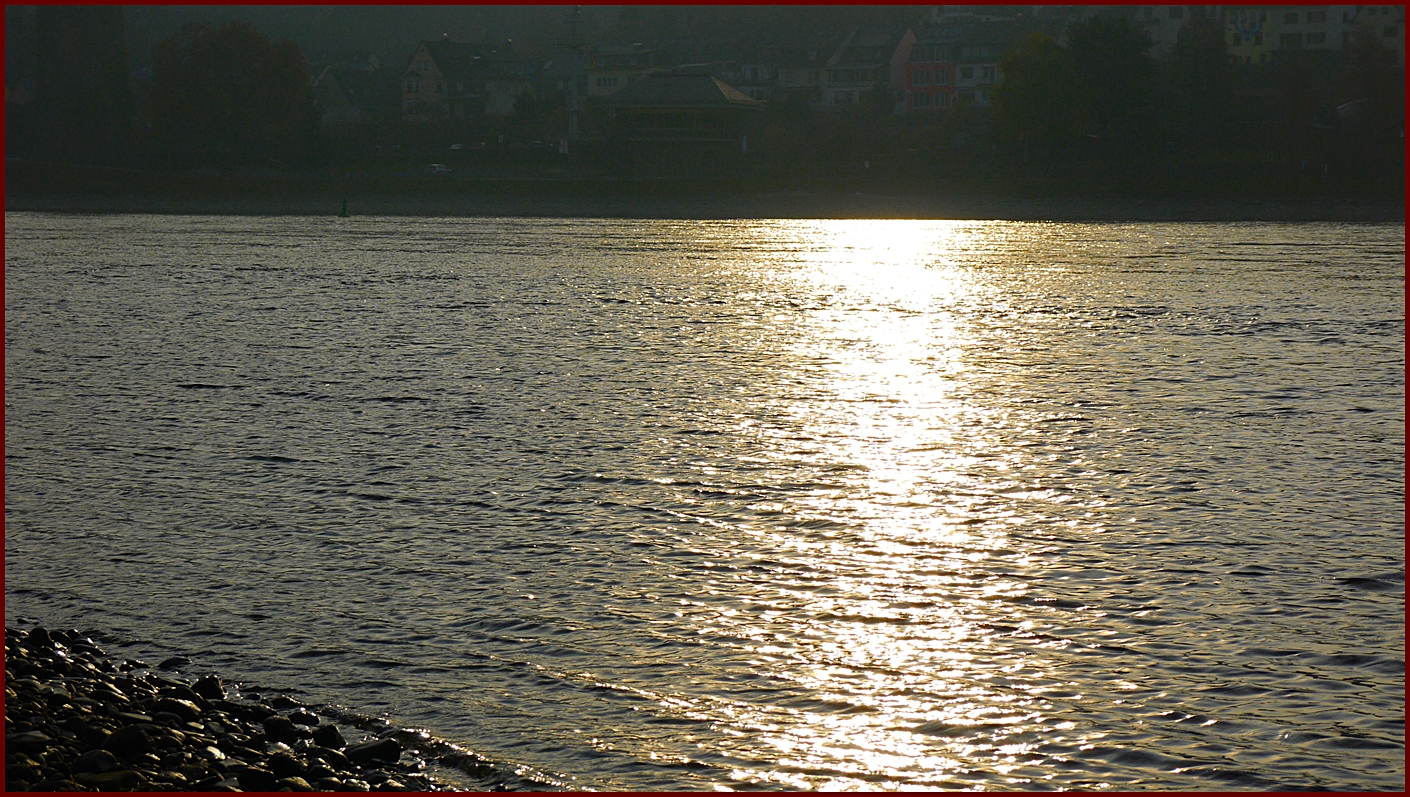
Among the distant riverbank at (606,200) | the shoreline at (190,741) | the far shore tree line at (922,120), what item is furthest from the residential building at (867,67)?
the shoreline at (190,741)

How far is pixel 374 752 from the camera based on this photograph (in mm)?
7738

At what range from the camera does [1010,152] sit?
88.9 metres

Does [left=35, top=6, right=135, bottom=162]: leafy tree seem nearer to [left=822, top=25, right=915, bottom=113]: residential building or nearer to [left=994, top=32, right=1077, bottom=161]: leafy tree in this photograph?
[left=822, top=25, right=915, bottom=113]: residential building

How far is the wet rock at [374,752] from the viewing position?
770 cm

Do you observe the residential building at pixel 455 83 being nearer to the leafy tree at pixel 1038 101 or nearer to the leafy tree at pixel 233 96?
the leafy tree at pixel 233 96

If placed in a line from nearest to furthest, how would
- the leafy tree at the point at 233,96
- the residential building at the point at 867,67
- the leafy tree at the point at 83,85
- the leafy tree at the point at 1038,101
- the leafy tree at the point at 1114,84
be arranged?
the leafy tree at the point at 1114,84 → the leafy tree at the point at 1038,101 → the leafy tree at the point at 233,96 → the leafy tree at the point at 83,85 → the residential building at the point at 867,67

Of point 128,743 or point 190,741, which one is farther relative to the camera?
point 190,741

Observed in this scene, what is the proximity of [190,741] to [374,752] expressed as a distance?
932 mm

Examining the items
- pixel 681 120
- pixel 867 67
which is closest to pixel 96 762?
pixel 681 120

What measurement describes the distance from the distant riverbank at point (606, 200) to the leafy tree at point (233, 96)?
374 inches

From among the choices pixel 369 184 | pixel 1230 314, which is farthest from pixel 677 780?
pixel 369 184

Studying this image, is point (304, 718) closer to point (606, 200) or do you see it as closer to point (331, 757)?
point (331, 757)

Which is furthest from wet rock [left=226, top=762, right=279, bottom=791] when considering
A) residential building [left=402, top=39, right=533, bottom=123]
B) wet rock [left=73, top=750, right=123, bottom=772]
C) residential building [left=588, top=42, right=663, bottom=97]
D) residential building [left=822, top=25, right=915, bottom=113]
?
residential building [left=402, top=39, right=533, bottom=123]

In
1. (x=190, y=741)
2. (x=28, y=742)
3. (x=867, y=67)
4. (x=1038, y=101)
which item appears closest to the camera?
(x=28, y=742)
